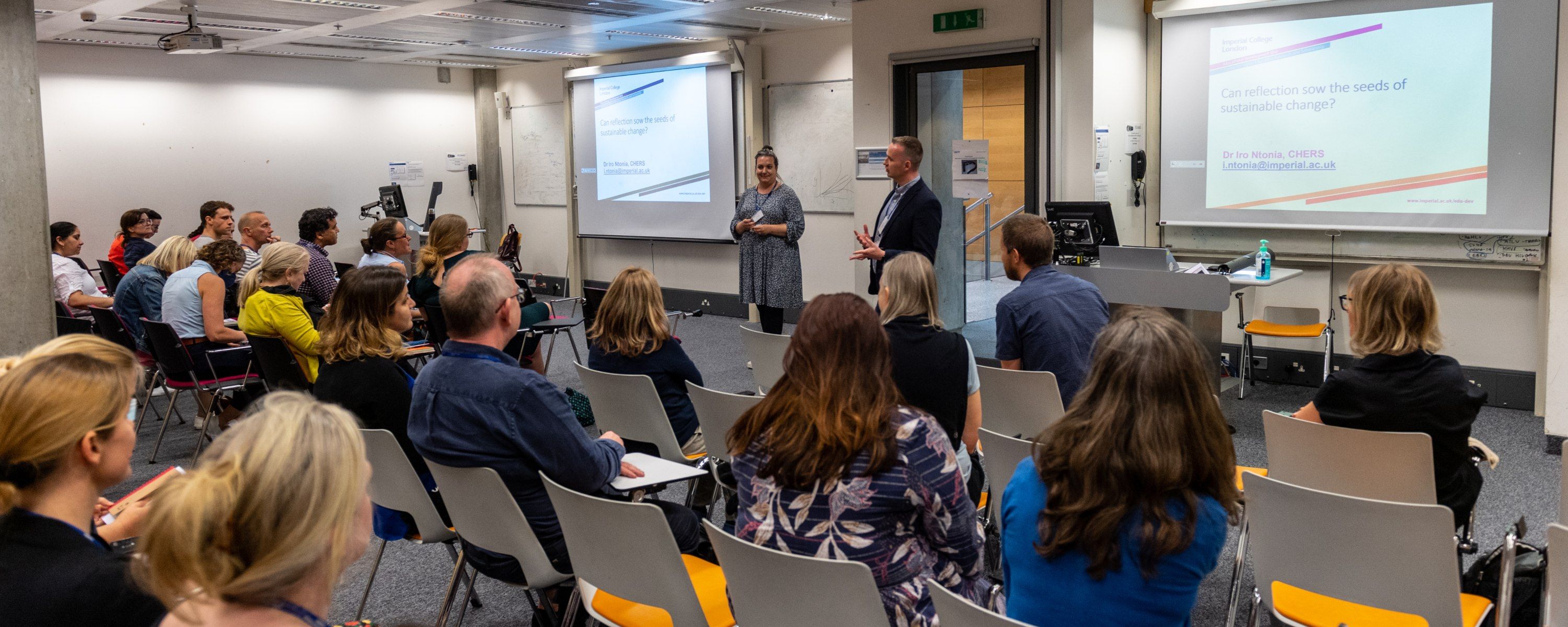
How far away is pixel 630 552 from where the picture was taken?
2.22 m

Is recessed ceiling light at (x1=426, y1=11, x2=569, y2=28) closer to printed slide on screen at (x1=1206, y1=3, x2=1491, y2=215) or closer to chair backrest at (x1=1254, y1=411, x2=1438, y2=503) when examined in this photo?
printed slide on screen at (x1=1206, y1=3, x2=1491, y2=215)

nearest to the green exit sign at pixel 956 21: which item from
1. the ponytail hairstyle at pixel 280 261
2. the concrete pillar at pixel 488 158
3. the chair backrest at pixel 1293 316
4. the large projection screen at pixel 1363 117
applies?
the large projection screen at pixel 1363 117

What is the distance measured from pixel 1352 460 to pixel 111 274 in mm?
7973

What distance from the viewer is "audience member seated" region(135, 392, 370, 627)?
44.6 inches

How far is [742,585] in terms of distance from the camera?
2053 millimetres

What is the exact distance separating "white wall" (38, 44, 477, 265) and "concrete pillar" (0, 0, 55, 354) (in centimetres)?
510

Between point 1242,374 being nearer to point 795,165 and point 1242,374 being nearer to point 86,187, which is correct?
point 795,165

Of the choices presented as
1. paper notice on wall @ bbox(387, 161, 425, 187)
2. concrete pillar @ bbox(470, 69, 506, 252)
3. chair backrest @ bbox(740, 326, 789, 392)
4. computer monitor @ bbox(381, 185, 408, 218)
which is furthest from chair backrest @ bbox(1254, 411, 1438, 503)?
concrete pillar @ bbox(470, 69, 506, 252)

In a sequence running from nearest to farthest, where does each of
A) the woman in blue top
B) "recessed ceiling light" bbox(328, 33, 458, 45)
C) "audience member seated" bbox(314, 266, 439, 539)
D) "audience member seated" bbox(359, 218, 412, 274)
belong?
the woman in blue top
"audience member seated" bbox(314, 266, 439, 539)
"audience member seated" bbox(359, 218, 412, 274)
"recessed ceiling light" bbox(328, 33, 458, 45)

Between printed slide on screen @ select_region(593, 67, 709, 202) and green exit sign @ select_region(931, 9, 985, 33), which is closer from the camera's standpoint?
green exit sign @ select_region(931, 9, 985, 33)

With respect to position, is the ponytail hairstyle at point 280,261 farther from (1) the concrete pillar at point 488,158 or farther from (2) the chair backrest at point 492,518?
(1) the concrete pillar at point 488,158

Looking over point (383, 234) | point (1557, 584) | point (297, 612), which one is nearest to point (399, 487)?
point (297, 612)

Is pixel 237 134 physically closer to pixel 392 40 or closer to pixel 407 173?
pixel 407 173

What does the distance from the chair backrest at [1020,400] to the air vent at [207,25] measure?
680cm
